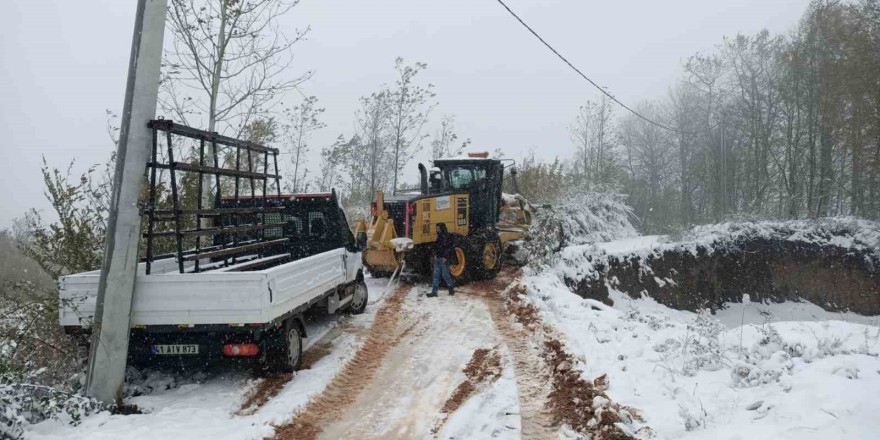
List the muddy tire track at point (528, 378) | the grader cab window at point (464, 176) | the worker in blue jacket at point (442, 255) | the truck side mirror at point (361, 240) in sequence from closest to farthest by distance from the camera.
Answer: the muddy tire track at point (528, 378), the truck side mirror at point (361, 240), the worker in blue jacket at point (442, 255), the grader cab window at point (464, 176)

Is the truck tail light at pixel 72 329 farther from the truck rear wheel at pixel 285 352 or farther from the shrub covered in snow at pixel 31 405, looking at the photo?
the truck rear wheel at pixel 285 352

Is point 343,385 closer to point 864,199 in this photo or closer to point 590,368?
point 590,368

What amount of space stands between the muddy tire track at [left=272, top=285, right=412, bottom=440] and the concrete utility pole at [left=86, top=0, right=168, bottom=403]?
175 centimetres

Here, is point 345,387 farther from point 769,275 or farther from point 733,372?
point 769,275

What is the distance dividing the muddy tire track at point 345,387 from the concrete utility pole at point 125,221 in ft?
5.74

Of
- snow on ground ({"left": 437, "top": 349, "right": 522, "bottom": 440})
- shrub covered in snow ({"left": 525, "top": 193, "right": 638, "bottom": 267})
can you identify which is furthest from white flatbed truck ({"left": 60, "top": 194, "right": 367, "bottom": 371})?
shrub covered in snow ({"left": 525, "top": 193, "right": 638, "bottom": 267})

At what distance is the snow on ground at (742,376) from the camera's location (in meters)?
3.60

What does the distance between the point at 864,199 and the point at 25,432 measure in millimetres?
30532

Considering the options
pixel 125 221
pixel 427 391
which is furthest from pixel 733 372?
pixel 125 221

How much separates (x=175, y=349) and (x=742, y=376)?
5440mm

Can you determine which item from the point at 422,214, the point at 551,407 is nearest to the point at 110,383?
the point at 551,407

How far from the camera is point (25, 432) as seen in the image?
4.05m

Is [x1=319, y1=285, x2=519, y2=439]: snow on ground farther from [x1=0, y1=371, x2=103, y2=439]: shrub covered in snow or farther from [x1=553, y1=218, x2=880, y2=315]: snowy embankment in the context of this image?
[x1=553, y1=218, x2=880, y2=315]: snowy embankment

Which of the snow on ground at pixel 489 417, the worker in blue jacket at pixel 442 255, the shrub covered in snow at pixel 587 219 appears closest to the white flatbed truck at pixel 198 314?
the snow on ground at pixel 489 417
